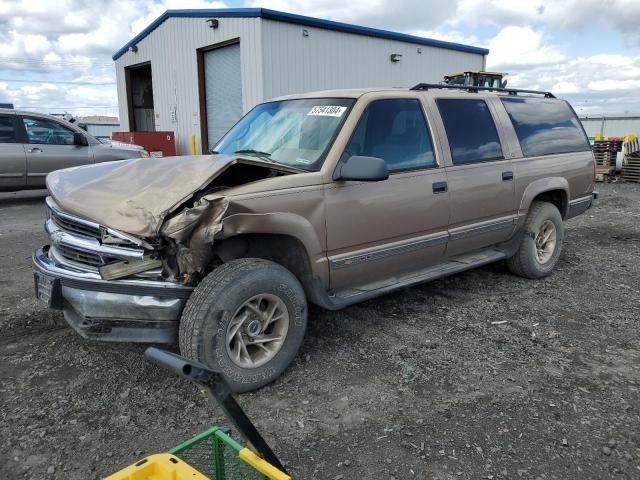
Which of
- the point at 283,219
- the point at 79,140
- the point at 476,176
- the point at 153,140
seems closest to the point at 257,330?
the point at 283,219

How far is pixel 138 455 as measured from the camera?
8.78ft

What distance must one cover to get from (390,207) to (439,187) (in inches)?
23.1

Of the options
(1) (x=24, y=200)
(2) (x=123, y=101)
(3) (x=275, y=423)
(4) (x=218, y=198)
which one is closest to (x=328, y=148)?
(4) (x=218, y=198)

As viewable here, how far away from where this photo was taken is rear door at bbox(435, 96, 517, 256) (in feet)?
14.6

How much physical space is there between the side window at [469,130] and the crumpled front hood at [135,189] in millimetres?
2064

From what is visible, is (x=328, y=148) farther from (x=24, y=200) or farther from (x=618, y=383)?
(x=24, y=200)

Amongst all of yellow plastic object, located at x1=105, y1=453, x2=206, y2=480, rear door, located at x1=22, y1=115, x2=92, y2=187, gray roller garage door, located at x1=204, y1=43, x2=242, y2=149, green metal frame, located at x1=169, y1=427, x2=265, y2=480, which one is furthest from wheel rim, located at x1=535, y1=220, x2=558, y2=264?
gray roller garage door, located at x1=204, y1=43, x2=242, y2=149

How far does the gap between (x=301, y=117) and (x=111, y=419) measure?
100 inches

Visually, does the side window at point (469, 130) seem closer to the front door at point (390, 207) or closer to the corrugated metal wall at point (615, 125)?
the front door at point (390, 207)

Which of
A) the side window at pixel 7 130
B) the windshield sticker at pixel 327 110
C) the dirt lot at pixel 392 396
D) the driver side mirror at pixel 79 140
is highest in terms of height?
the windshield sticker at pixel 327 110

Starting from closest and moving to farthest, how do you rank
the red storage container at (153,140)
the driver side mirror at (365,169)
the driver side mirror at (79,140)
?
the driver side mirror at (365,169)
the driver side mirror at (79,140)
the red storage container at (153,140)

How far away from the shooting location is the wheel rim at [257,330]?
10.5 feet

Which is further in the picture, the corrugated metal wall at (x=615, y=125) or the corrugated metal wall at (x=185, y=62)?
the corrugated metal wall at (x=615, y=125)

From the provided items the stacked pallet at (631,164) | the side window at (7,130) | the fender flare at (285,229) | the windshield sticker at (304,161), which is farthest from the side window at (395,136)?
the stacked pallet at (631,164)
